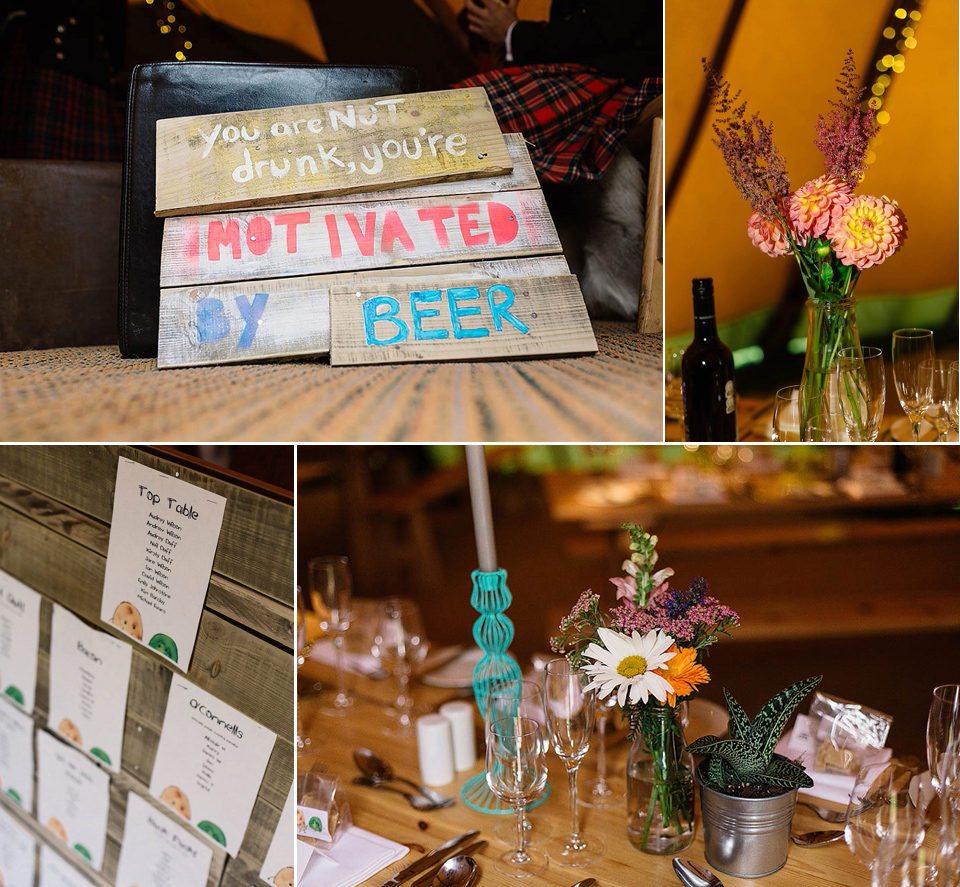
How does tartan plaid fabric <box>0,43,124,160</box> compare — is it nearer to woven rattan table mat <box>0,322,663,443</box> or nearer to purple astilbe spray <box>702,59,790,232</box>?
woven rattan table mat <box>0,322,663,443</box>

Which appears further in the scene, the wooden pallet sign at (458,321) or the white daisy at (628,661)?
the white daisy at (628,661)

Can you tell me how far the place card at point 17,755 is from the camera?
1.58 meters

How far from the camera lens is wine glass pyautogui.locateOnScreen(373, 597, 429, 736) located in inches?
63.1

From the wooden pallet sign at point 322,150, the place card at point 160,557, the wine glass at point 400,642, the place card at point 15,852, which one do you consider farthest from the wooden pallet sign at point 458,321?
the place card at point 15,852

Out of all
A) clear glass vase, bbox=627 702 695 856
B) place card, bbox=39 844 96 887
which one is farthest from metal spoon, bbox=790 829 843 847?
place card, bbox=39 844 96 887

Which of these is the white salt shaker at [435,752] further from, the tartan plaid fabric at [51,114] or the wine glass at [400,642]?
the tartan plaid fabric at [51,114]

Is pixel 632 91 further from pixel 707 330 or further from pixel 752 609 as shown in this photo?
pixel 752 609

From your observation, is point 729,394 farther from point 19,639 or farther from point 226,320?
point 19,639

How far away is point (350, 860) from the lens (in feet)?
3.63

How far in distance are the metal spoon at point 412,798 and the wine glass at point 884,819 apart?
55 cm

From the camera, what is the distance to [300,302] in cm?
77

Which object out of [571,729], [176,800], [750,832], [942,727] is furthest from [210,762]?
[942,727]

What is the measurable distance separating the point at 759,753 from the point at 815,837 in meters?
0.16

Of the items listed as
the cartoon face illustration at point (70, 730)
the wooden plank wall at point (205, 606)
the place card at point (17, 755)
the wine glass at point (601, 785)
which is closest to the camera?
the wooden plank wall at point (205, 606)
